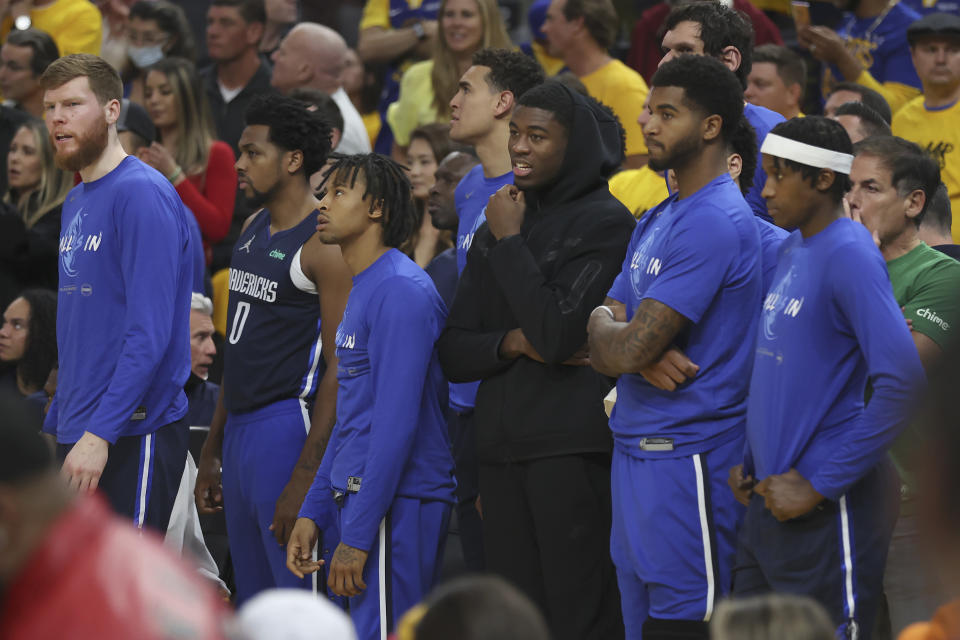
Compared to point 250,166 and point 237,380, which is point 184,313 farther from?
point 250,166

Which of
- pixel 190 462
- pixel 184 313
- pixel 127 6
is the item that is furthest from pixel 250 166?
pixel 127 6

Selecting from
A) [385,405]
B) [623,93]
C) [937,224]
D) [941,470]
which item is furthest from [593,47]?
[941,470]

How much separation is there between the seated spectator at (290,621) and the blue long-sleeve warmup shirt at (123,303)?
9.48ft

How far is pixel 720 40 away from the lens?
546 cm

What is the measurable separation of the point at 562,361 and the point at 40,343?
3.80 meters

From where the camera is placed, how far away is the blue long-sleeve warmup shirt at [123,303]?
16.3 feet

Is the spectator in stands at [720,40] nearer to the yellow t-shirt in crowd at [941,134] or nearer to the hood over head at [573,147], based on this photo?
the hood over head at [573,147]

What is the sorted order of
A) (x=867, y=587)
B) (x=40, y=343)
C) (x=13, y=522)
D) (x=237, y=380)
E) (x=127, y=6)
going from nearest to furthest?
1. (x=13, y=522)
2. (x=867, y=587)
3. (x=237, y=380)
4. (x=40, y=343)
5. (x=127, y=6)

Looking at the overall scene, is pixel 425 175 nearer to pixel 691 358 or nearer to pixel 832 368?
pixel 691 358

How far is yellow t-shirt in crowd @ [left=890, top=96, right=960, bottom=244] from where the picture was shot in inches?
283

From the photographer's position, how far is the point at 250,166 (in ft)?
18.9

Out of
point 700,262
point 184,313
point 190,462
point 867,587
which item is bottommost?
point 190,462

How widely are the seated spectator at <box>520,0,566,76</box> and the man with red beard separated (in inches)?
180

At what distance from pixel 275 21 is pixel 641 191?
4854mm
